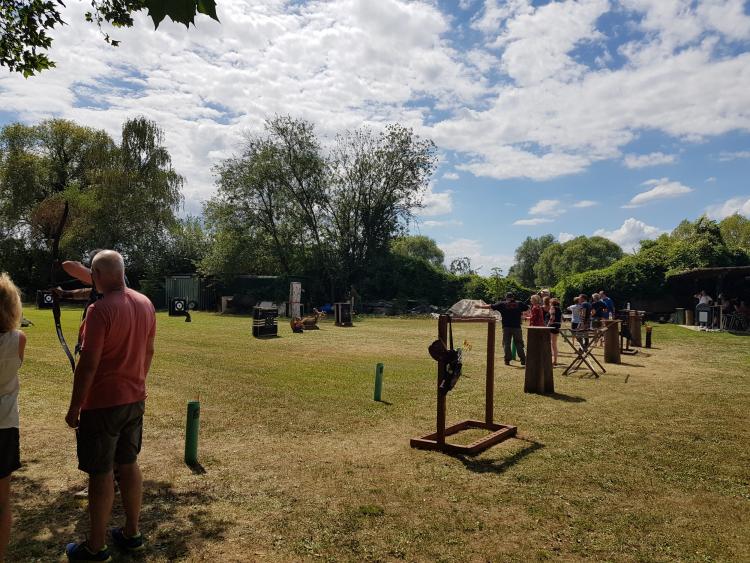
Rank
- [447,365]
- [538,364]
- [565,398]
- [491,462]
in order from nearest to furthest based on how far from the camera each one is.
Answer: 1. [491,462]
2. [447,365]
3. [565,398]
4. [538,364]

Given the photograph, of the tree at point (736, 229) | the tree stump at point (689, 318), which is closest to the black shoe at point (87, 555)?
the tree stump at point (689, 318)

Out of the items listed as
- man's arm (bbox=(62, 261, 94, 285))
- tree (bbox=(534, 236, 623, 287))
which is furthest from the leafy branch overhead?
tree (bbox=(534, 236, 623, 287))

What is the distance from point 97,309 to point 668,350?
1828 cm

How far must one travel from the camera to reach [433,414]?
8.41 meters

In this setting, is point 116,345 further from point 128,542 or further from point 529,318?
point 529,318

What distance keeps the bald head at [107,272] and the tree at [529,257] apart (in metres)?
115

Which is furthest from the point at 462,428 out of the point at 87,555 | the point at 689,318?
the point at 689,318

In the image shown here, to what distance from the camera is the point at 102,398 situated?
3.63m

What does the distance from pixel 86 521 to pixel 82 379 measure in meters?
1.61

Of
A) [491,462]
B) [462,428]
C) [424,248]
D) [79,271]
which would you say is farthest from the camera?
[424,248]

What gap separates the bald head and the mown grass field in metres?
1.87

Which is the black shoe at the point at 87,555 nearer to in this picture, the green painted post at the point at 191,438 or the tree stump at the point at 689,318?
the green painted post at the point at 191,438

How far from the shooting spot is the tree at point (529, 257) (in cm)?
11544

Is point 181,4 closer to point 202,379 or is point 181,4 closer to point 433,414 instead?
point 433,414
